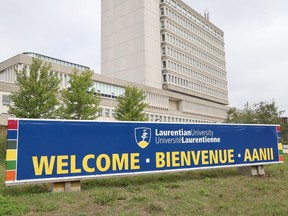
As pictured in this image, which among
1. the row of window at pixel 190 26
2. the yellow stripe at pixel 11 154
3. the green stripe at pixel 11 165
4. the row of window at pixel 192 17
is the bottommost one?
the green stripe at pixel 11 165

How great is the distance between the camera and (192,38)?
312ft

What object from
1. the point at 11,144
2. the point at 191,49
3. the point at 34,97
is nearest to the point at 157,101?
the point at 191,49

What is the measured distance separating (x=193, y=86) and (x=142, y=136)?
80.3 meters

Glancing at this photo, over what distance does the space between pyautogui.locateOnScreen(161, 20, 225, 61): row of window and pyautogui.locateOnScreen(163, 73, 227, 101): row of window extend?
13.0 m

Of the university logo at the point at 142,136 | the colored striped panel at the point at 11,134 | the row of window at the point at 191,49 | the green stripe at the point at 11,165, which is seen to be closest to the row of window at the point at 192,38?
the row of window at the point at 191,49

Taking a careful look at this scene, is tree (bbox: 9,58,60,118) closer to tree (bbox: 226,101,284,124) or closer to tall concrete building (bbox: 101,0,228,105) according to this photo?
tree (bbox: 226,101,284,124)

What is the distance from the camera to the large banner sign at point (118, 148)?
9.90 meters

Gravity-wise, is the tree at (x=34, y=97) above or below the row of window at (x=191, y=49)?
below

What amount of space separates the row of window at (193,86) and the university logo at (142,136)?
6858cm

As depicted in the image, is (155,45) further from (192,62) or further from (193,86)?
(193,86)

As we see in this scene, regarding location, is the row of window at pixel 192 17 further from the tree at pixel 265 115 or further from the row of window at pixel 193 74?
the tree at pixel 265 115

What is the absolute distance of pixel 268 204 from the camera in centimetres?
899

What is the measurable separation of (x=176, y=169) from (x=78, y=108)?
18.1 metres

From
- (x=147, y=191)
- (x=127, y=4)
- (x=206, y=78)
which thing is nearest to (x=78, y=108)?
(x=147, y=191)
